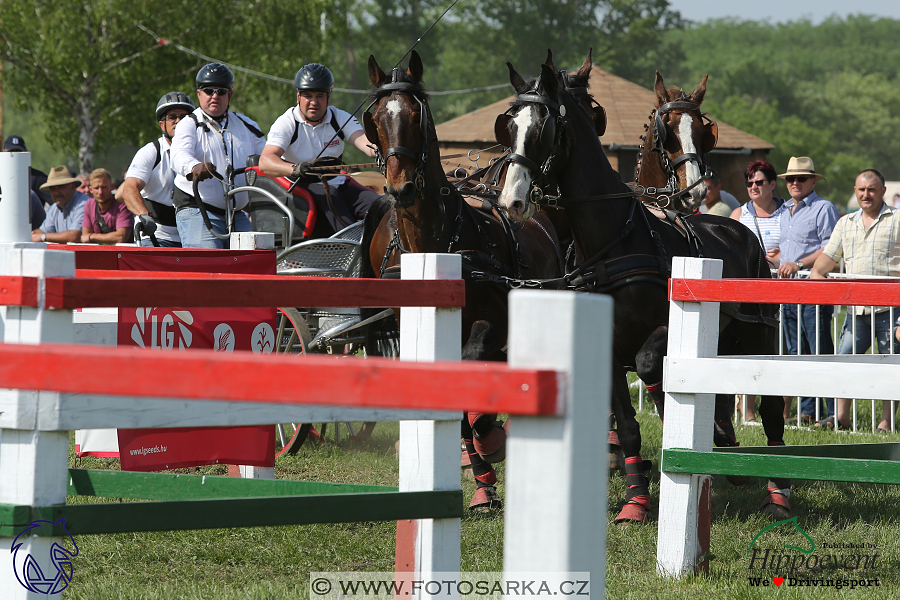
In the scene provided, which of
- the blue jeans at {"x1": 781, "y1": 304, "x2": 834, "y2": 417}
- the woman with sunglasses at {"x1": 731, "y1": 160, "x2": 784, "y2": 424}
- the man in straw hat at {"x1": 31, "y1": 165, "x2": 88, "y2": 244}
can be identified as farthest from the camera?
the man in straw hat at {"x1": 31, "y1": 165, "x2": 88, "y2": 244}

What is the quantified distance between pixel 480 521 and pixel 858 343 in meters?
5.65

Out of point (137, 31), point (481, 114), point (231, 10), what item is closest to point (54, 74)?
point (137, 31)

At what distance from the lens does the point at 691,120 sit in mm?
6945

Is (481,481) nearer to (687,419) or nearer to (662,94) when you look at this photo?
(687,419)

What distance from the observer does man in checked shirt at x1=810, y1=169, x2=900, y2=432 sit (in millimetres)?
8805

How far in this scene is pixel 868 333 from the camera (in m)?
9.57

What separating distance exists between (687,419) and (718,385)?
24 cm

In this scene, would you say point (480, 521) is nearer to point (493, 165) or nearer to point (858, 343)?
point (493, 165)

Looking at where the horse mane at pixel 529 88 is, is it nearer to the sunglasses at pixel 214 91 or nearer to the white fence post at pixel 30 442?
the sunglasses at pixel 214 91

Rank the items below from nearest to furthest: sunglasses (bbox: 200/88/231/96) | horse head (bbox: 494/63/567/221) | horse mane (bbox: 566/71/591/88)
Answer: horse head (bbox: 494/63/567/221) < horse mane (bbox: 566/71/591/88) < sunglasses (bbox: 200/88/231/96)

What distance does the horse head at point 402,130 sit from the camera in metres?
5.62

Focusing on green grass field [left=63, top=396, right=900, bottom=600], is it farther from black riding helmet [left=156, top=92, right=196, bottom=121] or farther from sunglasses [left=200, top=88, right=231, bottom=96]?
black riding helmet [left=156, top=92, right=196, bottom=121]

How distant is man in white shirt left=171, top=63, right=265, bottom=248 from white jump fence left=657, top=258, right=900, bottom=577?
428 cm

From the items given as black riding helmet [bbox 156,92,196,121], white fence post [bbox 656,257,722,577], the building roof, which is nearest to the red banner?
white fence post [bbox 656,257,722,577]
